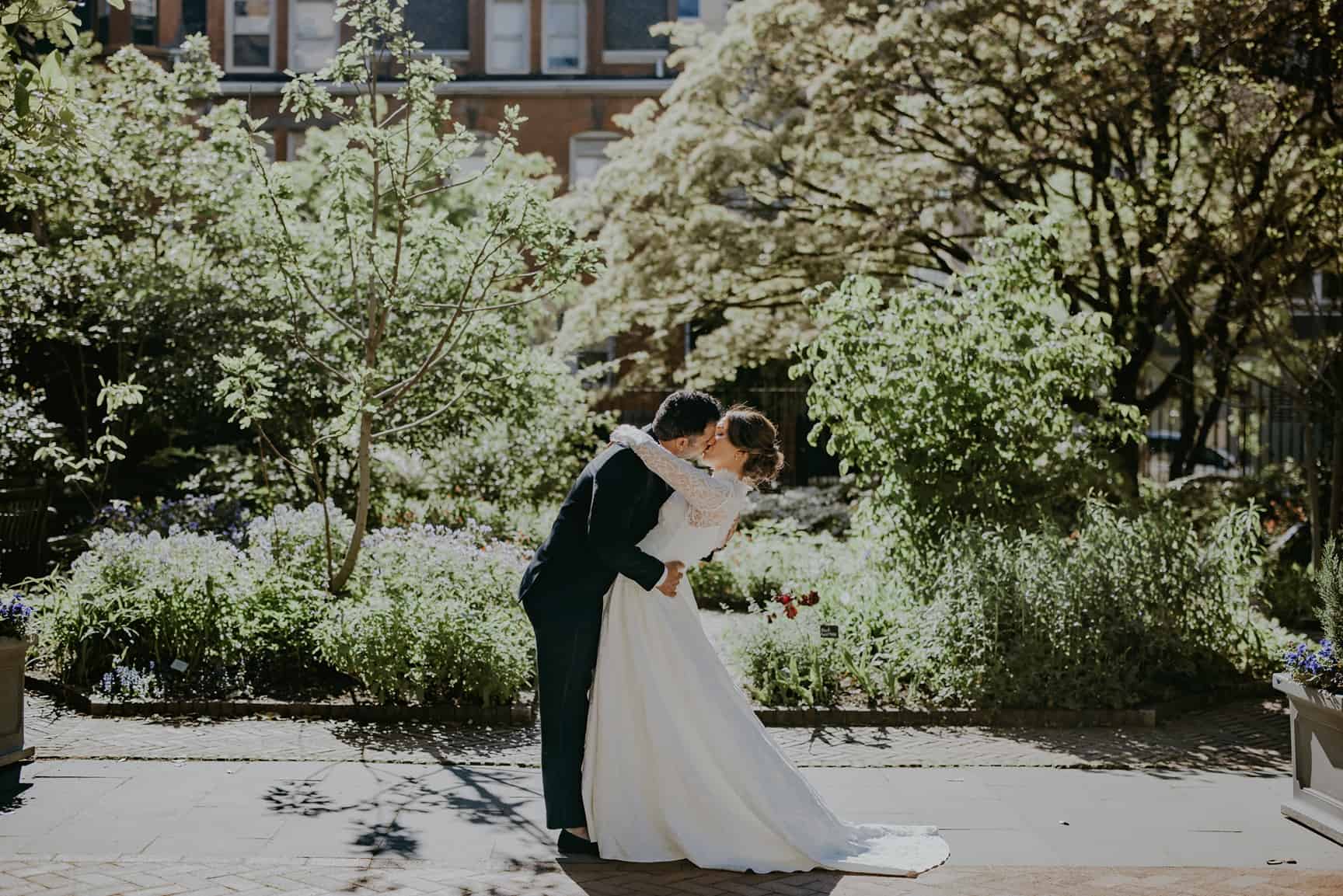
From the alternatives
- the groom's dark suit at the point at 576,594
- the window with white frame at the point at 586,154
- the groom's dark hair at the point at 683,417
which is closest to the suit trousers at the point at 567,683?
the groom's dark suit at the point at 576,594

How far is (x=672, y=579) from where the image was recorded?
224 inches

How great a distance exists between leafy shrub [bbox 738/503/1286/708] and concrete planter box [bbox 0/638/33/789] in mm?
4187

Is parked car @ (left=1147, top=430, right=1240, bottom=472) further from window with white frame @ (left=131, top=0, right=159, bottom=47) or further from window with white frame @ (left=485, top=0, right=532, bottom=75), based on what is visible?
window with white frame @ (left=131, top=0, right=159, bottom=47)

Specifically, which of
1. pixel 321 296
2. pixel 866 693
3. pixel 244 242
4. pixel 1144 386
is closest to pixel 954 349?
pixel 866 693

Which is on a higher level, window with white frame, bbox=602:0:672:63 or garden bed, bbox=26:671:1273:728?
window with white frame, bbox=602:0:672:63

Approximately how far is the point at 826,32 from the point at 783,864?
11.9 metres

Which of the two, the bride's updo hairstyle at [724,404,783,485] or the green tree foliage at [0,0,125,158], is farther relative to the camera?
the bride's updo hairstyle at [724,404,783,485]

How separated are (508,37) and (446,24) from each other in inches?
54.6

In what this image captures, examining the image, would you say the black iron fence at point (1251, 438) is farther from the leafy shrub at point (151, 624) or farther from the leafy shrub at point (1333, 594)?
the leafy shrub at point (151, 624)

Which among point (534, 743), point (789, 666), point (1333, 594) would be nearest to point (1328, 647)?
point (1333, 594)

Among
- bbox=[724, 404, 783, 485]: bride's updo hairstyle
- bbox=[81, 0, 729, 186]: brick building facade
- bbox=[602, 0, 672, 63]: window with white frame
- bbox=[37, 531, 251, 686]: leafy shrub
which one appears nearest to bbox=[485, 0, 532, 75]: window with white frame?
bbox=[81, 0, 729, 186]: brick building facade

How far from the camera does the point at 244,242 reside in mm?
13945

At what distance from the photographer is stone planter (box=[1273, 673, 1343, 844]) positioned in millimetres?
6035

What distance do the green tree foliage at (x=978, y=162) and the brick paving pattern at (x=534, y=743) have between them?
5.37 m
